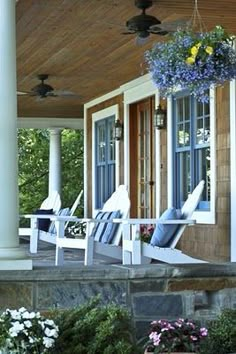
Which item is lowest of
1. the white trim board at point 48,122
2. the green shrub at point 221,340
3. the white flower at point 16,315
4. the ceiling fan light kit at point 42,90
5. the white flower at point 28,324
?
the green shrub at point 221,340

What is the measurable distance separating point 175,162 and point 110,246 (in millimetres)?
2198

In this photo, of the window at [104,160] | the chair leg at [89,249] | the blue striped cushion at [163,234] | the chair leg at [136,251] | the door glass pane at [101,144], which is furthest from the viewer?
the door glass pane at [101,144]

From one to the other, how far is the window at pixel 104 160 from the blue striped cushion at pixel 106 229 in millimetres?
3885

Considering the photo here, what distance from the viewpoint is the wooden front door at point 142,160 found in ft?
32.8

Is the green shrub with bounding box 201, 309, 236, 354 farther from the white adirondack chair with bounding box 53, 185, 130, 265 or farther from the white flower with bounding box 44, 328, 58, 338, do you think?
the white adirondack chair with bounding box 53, 185, 130, 265

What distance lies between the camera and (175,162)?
8.90 metres

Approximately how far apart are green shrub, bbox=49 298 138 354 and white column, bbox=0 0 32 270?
931 mm

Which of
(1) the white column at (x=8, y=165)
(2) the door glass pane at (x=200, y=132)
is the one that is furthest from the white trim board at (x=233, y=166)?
(1) the white column at (x=8, y=165)

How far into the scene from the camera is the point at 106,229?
295 inches

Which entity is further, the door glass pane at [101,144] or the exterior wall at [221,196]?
the door glass pane at [101,144]

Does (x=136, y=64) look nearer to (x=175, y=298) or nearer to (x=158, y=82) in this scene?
(x=158, y=82)

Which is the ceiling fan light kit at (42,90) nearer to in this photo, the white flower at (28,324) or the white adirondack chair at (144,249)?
the white adirondack chair at (144,249)

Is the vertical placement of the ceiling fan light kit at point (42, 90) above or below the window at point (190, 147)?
above

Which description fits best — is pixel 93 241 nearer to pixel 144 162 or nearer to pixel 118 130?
pixel 144 162
